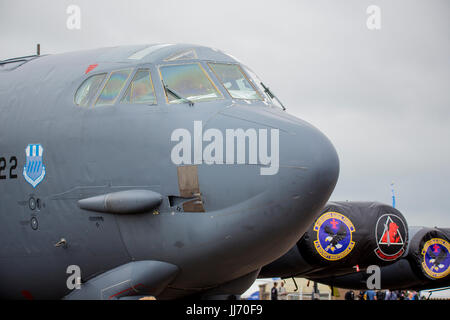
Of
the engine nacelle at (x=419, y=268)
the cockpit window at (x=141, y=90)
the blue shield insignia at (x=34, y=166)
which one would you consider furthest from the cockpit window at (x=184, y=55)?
the engine nacelle at (x=419, y=268)

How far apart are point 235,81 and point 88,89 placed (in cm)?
185

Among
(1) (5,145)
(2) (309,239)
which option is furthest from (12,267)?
(2) (309,239)

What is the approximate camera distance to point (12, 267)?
9.02 metres

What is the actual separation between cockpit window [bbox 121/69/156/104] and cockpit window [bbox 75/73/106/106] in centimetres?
47

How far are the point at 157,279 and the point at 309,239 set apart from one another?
4596mm

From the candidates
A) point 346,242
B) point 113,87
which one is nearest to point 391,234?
point 346,242

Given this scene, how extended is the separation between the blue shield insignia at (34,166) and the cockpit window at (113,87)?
3.34 feet

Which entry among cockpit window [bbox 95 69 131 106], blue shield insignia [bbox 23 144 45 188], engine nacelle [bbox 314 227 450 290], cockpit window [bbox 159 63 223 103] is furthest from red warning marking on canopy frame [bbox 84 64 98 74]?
engine nacelle [bbox 314 227 450 290]

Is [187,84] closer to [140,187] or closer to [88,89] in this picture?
[88,89]

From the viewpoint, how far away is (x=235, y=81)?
28.8 ft

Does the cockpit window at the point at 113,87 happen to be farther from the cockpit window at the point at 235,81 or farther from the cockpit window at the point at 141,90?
the cockpit window at the point at 235,81

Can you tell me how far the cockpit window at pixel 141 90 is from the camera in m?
8.28

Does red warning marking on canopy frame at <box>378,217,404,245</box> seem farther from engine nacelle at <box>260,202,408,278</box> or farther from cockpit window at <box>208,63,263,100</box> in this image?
cockpit window at <box>208,63,263,100</box>
